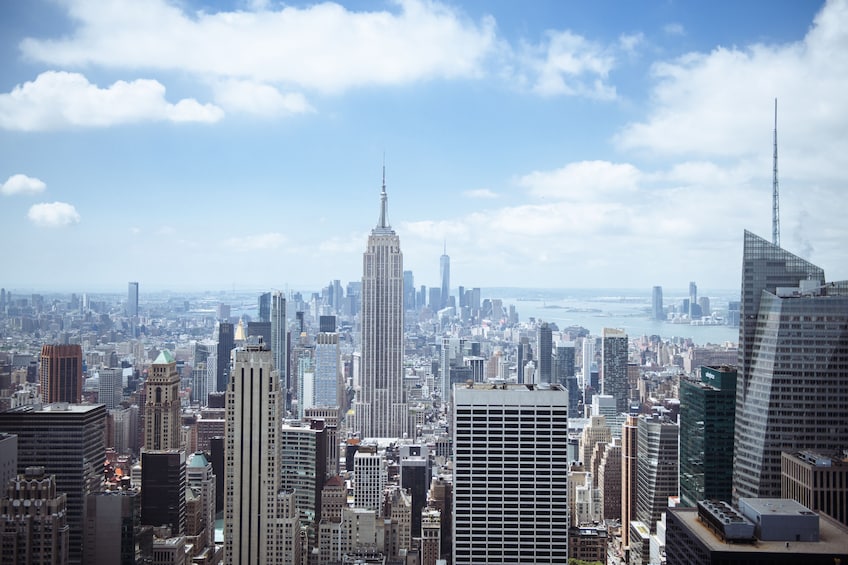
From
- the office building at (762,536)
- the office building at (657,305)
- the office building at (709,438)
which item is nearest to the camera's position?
the office building at (762,536)

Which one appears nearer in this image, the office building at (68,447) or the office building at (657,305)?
the office building at (68,447)

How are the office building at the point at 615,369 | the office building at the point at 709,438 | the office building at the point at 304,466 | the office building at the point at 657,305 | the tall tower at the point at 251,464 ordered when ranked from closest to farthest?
1. the office building at the point at 709,438
2. the tall tower at the point at 251,464
3. the office building at the point at 657,305
4. the office building at the point at 304,466
5. the office building at the point at 615,369

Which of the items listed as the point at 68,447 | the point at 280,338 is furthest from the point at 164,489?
the point at 280,338

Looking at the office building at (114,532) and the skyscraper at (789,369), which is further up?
the skyscraper at (789,369)

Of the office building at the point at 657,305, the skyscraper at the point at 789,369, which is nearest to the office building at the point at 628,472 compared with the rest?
the office building at the point at 657,305

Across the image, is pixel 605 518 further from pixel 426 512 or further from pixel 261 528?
pixel 261 528

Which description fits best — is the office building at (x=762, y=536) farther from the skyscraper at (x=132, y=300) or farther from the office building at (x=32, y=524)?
the skyscraper at (x=132, y=300)

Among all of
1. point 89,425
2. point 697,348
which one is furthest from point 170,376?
point 697,348

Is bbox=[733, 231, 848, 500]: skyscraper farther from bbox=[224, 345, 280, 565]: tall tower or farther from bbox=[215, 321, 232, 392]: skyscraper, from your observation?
bbox=[215, 321, 232, 392]: skyscraper

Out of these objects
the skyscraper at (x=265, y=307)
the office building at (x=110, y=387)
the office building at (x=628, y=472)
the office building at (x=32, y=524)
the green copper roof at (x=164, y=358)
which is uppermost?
the skyscraper at (x=265, y=307)
